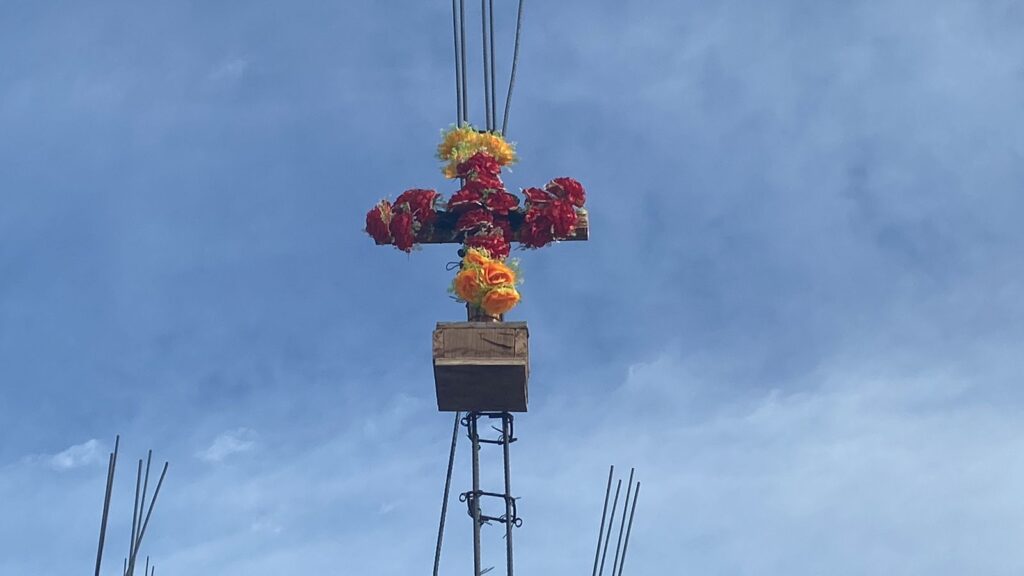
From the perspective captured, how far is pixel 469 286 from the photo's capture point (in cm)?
1340

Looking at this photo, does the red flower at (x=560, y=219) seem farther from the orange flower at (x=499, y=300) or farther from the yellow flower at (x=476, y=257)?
the orange flower at (x=499, y=300)

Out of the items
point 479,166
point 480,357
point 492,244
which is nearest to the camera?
point 480,357

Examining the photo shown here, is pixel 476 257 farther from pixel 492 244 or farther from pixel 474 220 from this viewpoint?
pixel 474 220

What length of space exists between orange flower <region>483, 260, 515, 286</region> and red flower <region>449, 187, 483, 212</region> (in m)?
0.72

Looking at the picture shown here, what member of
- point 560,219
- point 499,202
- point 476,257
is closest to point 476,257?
point 476,257

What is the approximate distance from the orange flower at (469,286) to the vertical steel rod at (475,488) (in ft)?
3.80

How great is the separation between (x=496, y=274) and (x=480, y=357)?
876mm

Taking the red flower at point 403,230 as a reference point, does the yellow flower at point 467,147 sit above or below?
above

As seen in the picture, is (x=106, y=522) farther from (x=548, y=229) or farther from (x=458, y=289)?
(x=548, y=229)

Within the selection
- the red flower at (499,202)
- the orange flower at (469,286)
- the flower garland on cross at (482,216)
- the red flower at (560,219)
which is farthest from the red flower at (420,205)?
the red flower at (560,219)

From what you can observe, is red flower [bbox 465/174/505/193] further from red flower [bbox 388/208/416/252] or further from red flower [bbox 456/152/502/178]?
red flower [bbox 388/208/416/252]

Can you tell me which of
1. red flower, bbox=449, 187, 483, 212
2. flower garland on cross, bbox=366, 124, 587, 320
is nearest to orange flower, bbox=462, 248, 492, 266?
flower garland on cross, bbox=366, 124, 587, 320

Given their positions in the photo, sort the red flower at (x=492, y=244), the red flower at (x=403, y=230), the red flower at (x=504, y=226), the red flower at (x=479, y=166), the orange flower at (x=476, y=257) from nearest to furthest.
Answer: the orange flower at (x=476, y=257) < the red flower at (x=492, y=244) < the red flower at (x=403, y=230) < the red flower at (x=504, y=226) < the red flower at (x=479, y=166)

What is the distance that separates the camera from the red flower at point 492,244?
45.0 feet
